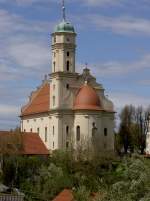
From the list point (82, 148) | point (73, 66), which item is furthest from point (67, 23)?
point (82, 148)

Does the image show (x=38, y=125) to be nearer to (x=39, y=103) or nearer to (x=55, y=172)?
(x=39, y=103)

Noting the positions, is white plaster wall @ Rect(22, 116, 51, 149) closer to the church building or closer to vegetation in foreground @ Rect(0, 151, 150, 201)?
the church building

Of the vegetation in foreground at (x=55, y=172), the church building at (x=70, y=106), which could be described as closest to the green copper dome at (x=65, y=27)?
the church building at (x=70, y=106)

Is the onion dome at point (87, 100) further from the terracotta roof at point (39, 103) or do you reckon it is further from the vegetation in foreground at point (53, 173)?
the vegetation in foreground at point (53, 173)

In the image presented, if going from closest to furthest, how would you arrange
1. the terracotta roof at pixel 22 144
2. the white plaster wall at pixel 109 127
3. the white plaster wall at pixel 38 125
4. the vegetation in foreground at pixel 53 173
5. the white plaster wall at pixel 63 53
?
the vegetation in foreground at pixel 53 173, the terracotta roof at pixel 22 144, the white plaster wall at pixel 109 127, the white plaster wall at pixel 63 53, the white plaster wall at pixel 38 125

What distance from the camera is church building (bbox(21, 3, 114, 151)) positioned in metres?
77.5

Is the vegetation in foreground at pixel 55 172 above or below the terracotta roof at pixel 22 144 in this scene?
below

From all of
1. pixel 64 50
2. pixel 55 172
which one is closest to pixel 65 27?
pixel 64 50

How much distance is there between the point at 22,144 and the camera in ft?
243

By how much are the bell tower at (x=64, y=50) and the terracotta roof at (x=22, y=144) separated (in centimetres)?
817

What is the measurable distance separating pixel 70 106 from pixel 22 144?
8.23m

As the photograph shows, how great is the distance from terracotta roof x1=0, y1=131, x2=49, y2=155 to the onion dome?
596 centimetres

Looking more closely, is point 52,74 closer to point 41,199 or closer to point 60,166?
point 60,166

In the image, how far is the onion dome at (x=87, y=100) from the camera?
77.9 metres
